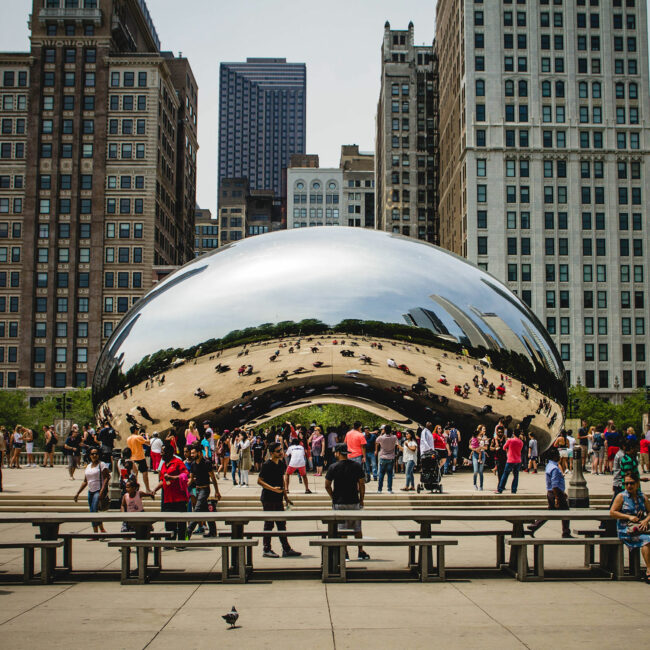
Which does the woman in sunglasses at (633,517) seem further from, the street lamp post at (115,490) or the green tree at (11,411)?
the green tree at (11,411)

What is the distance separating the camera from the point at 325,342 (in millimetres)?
8406

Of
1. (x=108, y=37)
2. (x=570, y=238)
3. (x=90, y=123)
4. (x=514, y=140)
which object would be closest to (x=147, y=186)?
(x=90, y=123)

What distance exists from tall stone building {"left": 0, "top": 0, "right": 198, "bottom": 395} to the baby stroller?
2308 inches

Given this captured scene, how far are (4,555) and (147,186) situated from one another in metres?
65.3

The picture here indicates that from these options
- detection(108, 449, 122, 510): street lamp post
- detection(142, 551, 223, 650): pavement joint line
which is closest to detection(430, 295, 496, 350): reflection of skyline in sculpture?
detection(142, 551, 223, 650): pavement joint line

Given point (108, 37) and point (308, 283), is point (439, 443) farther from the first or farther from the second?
point (108, 37)

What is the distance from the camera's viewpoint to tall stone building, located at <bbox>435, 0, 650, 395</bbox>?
70688 millimetres

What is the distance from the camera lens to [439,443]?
15.9 m

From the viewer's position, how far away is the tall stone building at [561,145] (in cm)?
7069

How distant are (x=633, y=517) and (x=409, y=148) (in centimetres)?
10032

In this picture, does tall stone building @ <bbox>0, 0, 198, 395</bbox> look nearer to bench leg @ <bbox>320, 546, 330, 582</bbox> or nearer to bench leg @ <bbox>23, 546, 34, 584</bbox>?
bench leg @ <bbox>23, 546, 34, 584</bbox>

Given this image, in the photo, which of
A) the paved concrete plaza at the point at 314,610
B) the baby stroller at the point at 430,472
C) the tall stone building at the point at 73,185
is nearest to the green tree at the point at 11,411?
the tall stone building at the point at 73,185

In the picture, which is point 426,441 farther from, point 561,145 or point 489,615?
point 561,145

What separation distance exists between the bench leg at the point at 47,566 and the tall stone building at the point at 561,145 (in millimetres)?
65426
